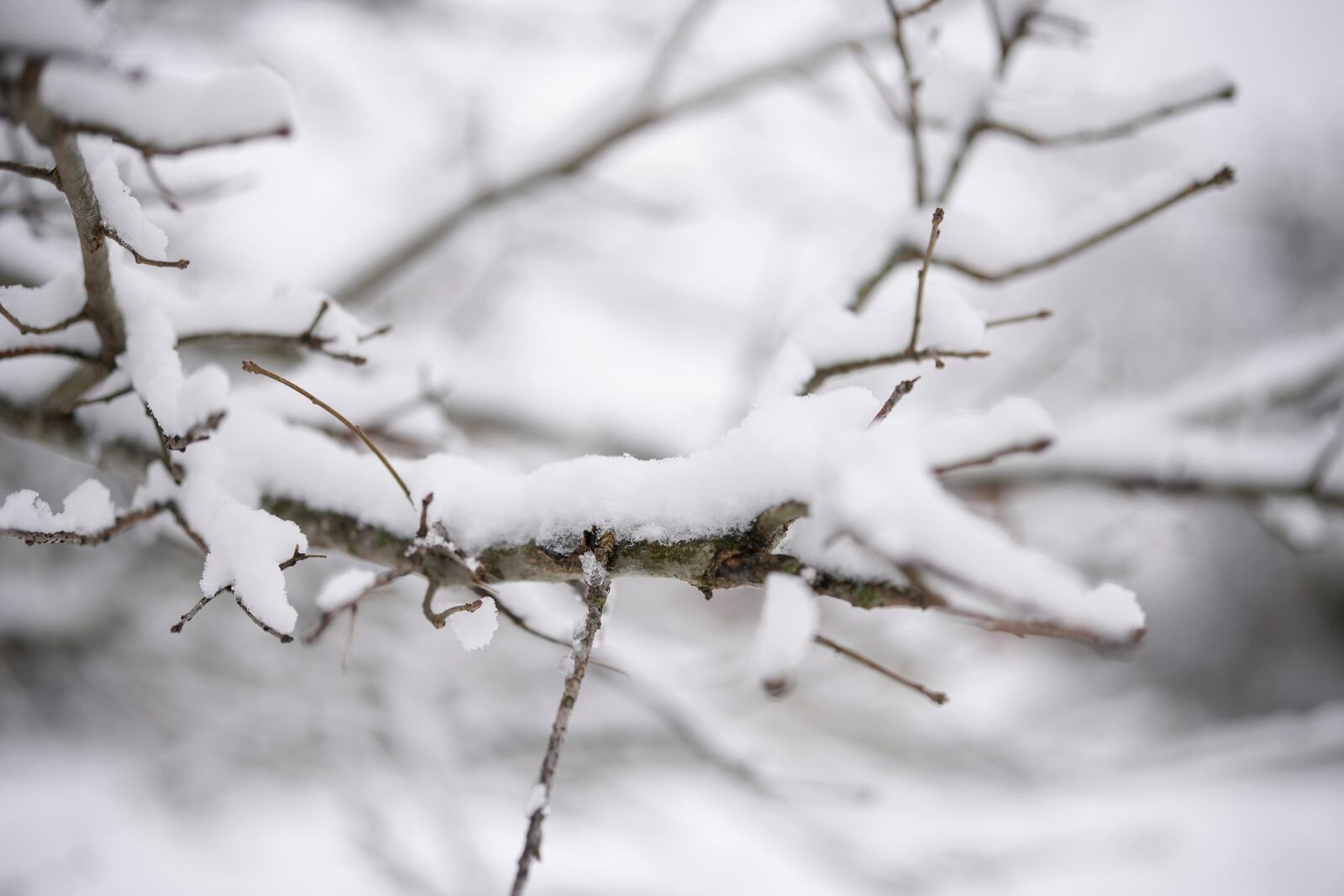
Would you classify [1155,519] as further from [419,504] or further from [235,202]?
[235,202]

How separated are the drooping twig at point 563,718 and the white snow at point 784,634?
0.54ft

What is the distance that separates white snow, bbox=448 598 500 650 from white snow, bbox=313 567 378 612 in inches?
5.0

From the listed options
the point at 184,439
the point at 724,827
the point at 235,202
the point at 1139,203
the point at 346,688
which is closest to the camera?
the point at 184,439

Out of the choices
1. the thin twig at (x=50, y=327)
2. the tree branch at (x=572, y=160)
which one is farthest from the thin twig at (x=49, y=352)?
the tree branch at (x=572, y=160)

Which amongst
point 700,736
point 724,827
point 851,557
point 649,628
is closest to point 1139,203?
point 851,557

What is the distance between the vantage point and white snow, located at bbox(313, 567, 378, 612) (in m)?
0.70

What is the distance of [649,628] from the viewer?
9.50 feet

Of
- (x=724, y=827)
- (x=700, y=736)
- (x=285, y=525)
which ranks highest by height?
(x=285, y=525)

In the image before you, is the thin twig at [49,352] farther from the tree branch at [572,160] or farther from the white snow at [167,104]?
the tree branch at [572,160]

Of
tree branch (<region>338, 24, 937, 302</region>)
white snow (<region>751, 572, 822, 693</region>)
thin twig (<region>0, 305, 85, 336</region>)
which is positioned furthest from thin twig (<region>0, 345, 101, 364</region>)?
tree branch (<region>338, 24, 937, 302</region>)

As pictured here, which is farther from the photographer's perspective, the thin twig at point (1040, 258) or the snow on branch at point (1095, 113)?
the snow on branch at point (1095, 113)

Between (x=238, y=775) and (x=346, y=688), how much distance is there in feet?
2.44

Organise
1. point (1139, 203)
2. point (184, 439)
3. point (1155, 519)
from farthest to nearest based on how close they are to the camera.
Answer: point (1155, 519)
point (1139, 203)
point (184, 439)

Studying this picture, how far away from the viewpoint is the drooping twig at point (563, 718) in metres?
0.52
